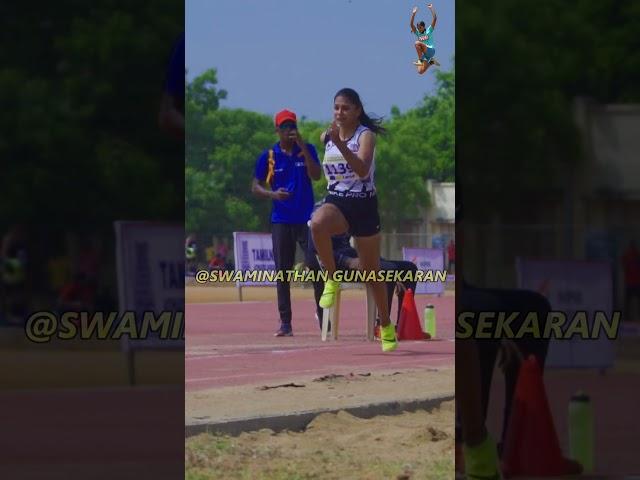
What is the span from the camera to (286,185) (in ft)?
17.3

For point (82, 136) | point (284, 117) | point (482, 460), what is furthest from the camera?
point (482, 460)

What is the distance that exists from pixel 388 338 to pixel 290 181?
0.54m

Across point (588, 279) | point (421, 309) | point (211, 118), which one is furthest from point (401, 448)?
point (211, 118)

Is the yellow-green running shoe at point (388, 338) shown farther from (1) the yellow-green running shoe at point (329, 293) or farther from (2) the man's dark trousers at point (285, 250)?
(2) the man's dark trousers at point (285, 250)

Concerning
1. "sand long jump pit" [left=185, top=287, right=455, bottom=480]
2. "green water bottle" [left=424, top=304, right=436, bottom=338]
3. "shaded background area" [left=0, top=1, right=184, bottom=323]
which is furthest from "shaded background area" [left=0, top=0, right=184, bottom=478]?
"green water bottle" [left=424, top=304, right=436, bottom=338]

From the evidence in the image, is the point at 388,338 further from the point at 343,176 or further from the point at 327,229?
the point at 343,176


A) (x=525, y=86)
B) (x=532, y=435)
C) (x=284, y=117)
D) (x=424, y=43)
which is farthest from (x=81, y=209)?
(x=532, y=435)

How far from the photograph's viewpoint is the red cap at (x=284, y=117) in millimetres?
5246

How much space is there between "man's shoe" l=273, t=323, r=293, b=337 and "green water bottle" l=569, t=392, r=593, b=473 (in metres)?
0.84

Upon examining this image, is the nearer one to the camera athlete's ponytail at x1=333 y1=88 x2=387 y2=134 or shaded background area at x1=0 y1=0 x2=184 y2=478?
shaded background area at x1=0 y1=0 x2=184 y2=478

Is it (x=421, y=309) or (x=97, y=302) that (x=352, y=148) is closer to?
(x=421, y=309)

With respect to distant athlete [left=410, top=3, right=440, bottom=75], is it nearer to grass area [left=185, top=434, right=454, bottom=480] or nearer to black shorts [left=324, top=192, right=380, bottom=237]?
black shorts [left=324, top=192, right=380, bottom=237]

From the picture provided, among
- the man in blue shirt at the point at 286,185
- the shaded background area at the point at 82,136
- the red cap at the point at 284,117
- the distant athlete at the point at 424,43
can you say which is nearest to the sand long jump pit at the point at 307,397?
the man in blue shirt at the point at 286,185

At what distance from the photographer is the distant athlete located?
5.27 meters
